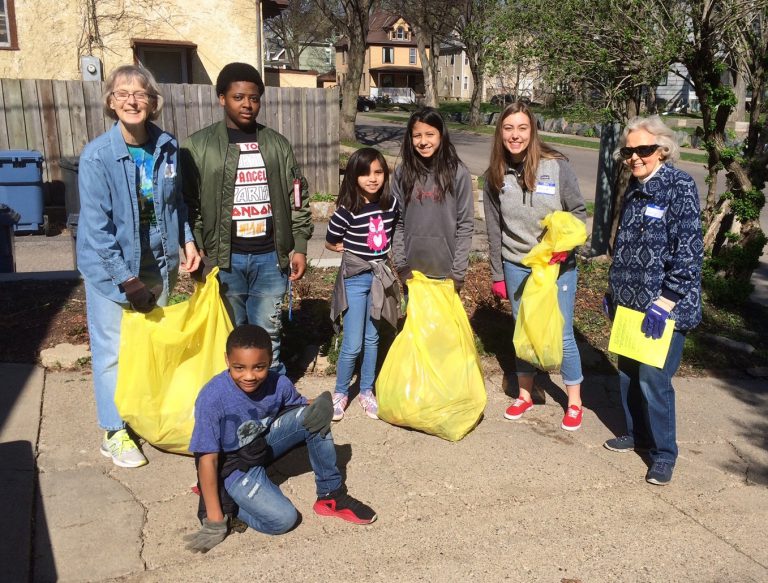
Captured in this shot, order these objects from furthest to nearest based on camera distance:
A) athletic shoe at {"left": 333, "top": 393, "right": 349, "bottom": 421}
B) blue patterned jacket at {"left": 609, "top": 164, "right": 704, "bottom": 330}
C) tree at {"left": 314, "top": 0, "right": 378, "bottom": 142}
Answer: tree at {"left": 314, "top": 0, "right": 378, "bottom": 142} < athletic shoe at {"left": 333, "top": 393, "right": 349, "bottom": 421} < blue patterned jacket at {"left": 609, "top": 164, "right": 704, "bottom": 330}

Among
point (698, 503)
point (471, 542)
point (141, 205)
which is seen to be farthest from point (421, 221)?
point (698, 503)

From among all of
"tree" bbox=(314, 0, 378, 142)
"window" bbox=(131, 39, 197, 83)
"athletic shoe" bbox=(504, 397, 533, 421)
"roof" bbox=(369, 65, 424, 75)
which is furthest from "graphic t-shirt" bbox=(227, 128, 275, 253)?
"roof" bbox=(369, 65, 424, 75)

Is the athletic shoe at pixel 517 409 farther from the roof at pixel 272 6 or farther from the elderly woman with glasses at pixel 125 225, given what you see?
the roof at pixel 272 6

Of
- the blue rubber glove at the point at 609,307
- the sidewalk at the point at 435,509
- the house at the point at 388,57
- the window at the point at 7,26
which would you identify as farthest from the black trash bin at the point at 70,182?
the house at the point at 388,57

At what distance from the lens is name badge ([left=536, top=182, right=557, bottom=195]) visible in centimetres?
398

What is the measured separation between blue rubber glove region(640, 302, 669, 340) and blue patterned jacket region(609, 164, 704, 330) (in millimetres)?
51

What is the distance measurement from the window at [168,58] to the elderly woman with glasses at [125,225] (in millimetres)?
11199

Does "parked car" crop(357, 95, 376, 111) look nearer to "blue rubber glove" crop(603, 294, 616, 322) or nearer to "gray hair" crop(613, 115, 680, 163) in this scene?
"blue rubber glove" crop(603, 294, 616, 322)

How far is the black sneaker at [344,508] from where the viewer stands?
10.7 ft

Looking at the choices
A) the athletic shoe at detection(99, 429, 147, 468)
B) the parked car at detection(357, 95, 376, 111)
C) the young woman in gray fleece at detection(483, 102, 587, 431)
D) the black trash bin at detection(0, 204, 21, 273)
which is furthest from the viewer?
the parked car at detection(357, 95, 376, 111)

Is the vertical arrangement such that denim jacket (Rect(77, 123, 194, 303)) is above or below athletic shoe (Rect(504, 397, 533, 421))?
above

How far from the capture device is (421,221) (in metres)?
4.07

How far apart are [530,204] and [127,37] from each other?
11565 mm

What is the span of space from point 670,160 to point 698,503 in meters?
1.61
